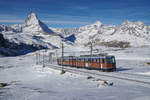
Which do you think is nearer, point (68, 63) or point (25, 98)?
point (25, 98)

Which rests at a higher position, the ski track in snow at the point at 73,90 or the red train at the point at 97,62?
the red train at the point at 97,62

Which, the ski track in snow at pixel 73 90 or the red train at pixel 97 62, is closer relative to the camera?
the ski track in snow at pixel 73 90

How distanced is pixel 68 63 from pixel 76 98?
1646 inches

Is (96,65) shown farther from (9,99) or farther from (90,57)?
(9,99)

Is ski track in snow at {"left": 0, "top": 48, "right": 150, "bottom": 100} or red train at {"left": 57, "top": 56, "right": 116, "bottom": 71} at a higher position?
red train at {"left": 57, "top": 56, "right": 116, "bottom": 71}

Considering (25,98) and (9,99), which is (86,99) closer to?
(25,98)

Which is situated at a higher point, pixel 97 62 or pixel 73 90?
pixel 97 62

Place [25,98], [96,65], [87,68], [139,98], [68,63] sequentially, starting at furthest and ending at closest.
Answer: [68,63]
[87,68]
[96,65]
[25,98]
[139,98]

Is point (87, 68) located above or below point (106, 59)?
below

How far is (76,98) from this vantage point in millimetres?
13680

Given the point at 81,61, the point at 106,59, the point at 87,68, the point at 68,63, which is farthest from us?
the point at 68,63

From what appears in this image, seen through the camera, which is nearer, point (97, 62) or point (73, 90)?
point (73, 90)

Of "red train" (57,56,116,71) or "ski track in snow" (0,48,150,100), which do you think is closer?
"ski track in snow" (0,48,150,100)

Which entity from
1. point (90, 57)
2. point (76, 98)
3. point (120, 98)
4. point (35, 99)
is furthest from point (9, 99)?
point (90, 57)
